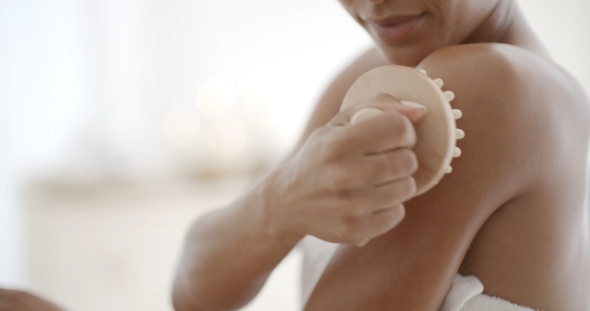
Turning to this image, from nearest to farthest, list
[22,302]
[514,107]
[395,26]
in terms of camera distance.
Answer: [514,107], [395,26], [22,302]

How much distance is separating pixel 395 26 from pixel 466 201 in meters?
0.21

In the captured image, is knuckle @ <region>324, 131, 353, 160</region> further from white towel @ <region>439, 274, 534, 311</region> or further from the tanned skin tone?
white towel @ <region>439, 274, 534, 311</region>

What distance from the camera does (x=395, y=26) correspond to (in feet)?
1.96

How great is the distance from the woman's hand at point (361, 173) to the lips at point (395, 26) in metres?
0.18

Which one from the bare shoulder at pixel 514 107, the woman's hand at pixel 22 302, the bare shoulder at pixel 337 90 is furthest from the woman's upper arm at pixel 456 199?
the woman's hand at pixel 22 302

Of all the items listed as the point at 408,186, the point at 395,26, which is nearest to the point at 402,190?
the point at 408,186

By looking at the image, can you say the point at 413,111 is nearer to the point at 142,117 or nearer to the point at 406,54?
the point at 406,54

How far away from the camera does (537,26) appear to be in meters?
2.17

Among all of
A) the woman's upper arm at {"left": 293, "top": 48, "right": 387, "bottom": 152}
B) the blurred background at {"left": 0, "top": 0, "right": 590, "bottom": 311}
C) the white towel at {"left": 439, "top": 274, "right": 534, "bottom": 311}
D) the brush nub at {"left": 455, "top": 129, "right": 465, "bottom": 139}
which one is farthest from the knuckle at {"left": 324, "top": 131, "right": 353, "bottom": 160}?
the blurred background at {"left": 0, "top": 0, "right": 590, "bottom": 311}

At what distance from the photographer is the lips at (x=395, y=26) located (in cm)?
59

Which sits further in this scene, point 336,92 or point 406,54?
point 336,92

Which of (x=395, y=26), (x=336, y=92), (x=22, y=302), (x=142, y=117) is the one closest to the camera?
(x=395, y=26)

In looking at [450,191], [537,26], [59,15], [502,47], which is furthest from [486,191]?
[59,15]

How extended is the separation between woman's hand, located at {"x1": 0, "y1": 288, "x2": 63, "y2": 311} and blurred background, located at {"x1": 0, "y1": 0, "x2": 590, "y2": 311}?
1631mm
